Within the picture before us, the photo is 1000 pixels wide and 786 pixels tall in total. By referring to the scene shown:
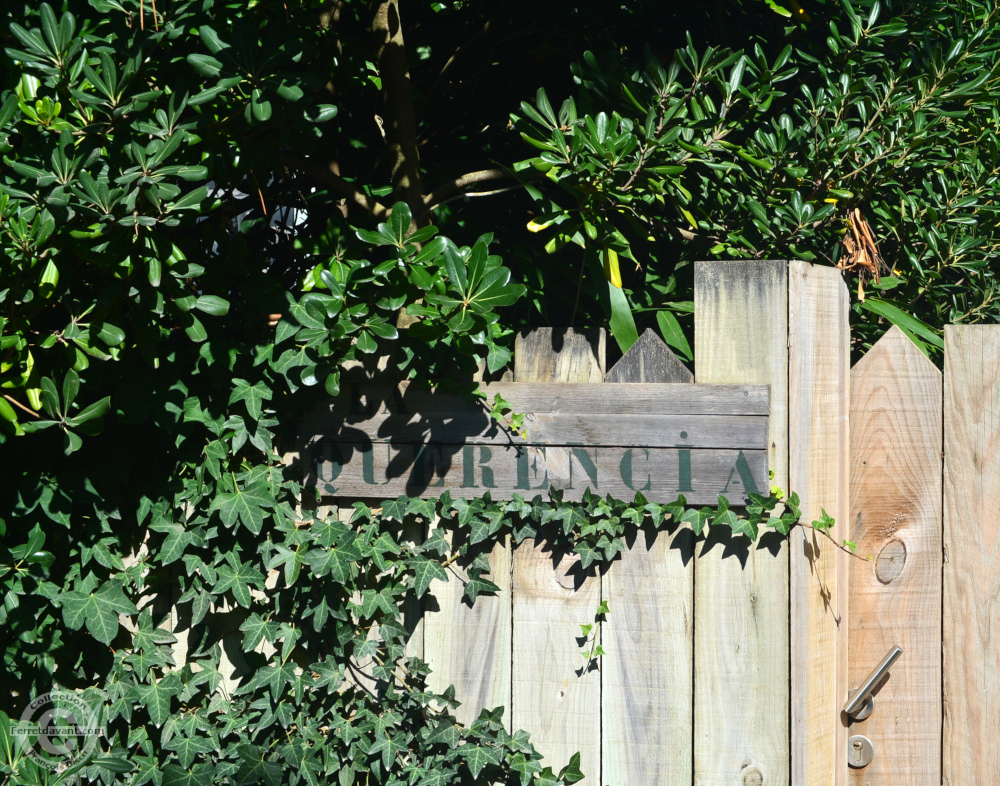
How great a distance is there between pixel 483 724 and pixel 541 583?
1.08 feet

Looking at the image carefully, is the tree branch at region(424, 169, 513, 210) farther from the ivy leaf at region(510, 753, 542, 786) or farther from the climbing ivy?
the ivy leaf at region(510, 753, 542, 786)

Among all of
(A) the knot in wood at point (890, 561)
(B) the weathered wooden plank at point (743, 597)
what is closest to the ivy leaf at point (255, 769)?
(B) the weathered wooden plank at point (743, 597)

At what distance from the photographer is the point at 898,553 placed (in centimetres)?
172

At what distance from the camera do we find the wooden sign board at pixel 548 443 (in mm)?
1571

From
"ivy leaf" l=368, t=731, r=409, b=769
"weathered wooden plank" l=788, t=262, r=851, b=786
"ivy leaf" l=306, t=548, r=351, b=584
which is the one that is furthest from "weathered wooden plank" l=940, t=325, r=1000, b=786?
"ivy leaf" l=306, t=548, r=351, b=584

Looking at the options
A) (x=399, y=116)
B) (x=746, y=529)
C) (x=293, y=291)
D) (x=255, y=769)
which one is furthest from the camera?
(x=293, y=291)

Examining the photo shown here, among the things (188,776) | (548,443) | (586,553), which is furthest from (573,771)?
(188,776)

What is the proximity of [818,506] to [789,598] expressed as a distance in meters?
0.20

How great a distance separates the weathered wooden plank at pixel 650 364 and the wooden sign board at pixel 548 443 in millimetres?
31

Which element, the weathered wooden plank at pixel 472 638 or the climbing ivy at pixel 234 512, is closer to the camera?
the climbing ivy at pixel 234 512

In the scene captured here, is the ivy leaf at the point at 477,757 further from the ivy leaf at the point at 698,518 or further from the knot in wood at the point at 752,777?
the ivy leaf at the point at 698,518

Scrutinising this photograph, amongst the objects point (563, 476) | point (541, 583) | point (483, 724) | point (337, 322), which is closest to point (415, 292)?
point (337, 322)

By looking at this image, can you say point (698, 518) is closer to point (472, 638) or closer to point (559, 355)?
point (559, 355)

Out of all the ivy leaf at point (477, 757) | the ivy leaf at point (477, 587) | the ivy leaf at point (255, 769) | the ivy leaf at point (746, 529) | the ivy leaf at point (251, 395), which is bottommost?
the ivy leaf at point (255, 769)
